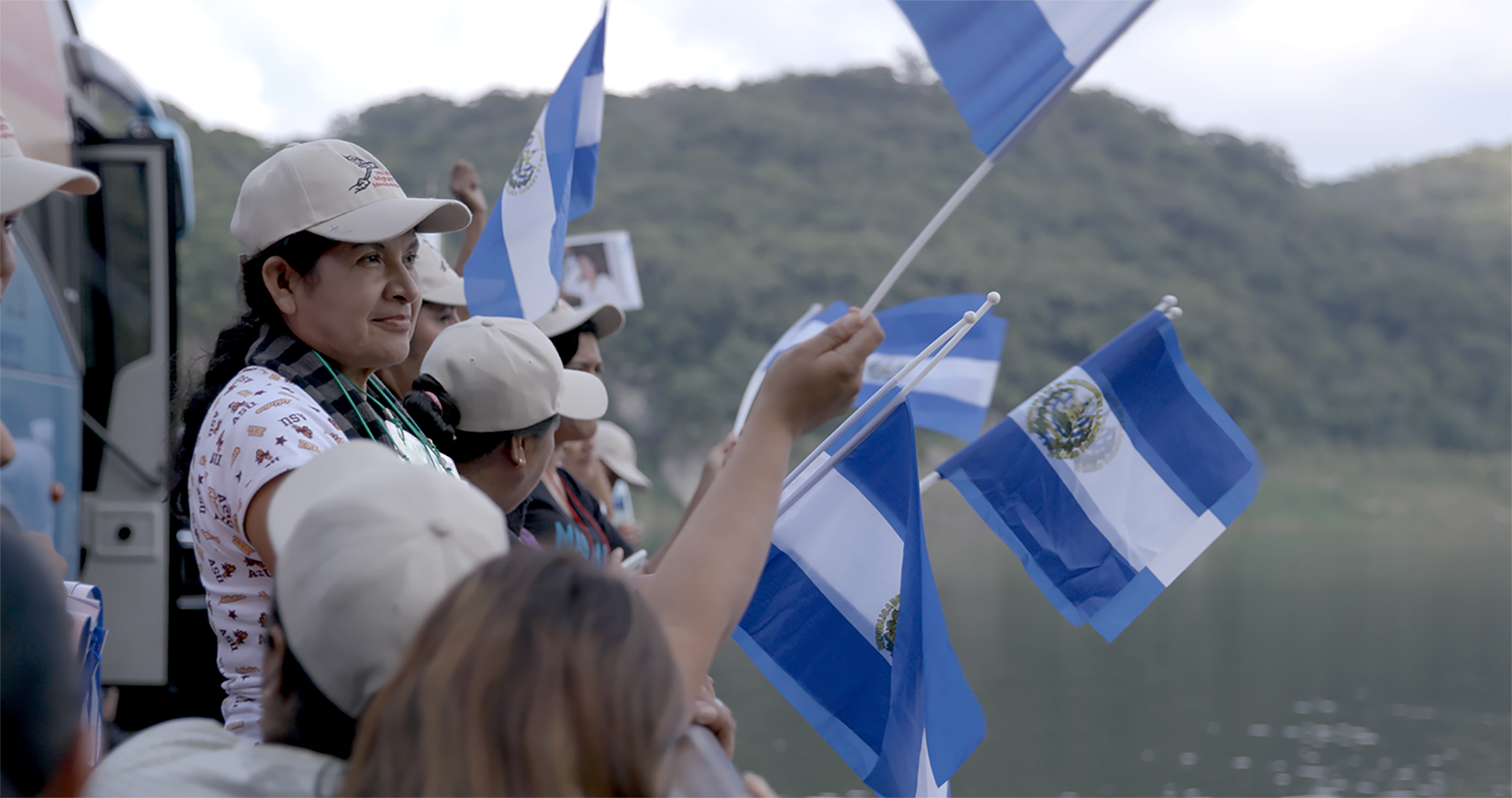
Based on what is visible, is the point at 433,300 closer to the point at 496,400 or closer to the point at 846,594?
the point at 496,400

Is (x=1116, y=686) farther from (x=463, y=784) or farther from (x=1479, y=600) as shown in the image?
(x=463, y=784)

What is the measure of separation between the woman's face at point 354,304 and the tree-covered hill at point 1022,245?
46.3m

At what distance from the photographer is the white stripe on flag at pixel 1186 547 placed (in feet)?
9.12

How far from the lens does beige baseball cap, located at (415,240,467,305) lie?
2.85m

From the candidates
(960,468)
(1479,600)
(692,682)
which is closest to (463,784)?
(692,682)

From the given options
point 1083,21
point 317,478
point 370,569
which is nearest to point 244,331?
point 317,478

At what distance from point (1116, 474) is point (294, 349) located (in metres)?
1.78

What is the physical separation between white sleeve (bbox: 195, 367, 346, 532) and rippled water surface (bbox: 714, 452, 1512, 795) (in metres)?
12.5

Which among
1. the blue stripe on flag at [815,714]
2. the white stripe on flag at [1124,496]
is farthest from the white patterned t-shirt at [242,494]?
the white stripe on flag at [1124,496]

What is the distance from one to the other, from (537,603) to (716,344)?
2182 inches

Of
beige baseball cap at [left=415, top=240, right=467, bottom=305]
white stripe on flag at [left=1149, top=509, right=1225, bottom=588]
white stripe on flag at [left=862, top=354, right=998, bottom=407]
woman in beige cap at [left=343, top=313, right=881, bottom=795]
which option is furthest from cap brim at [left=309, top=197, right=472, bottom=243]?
white stripe on flag at [left=862, top=354, right=998, bottom=407]

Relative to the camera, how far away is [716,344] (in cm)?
5634

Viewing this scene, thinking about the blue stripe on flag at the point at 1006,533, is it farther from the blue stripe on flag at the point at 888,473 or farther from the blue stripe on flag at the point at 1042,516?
the blue stripe on flag at the point at 888,473

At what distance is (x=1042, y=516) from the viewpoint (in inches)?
111
